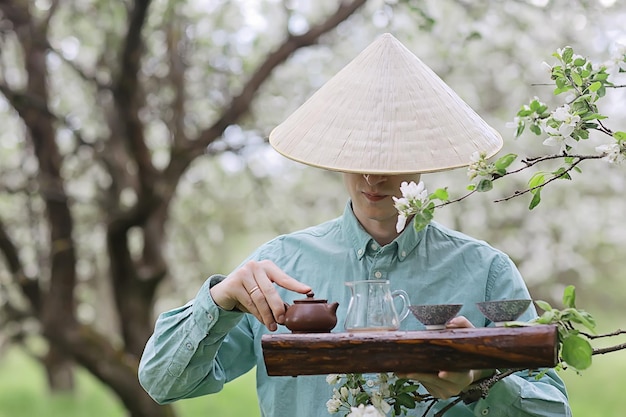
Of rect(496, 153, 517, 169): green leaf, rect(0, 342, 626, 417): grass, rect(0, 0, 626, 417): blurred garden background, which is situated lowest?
rect(0, 342, 626, 417): grass

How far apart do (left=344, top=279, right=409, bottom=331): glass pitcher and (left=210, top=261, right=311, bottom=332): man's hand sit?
13 cm

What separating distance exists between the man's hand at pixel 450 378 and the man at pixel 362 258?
0.02 m

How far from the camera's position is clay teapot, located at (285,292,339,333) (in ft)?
6.37

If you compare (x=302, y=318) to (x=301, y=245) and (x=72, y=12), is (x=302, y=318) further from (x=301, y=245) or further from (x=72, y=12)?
(x=72, y=12)

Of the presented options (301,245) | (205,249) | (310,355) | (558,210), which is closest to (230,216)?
(205,249)

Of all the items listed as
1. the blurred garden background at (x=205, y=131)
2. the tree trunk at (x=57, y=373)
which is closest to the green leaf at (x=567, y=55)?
the blurred garden background at (x=205, y=131)

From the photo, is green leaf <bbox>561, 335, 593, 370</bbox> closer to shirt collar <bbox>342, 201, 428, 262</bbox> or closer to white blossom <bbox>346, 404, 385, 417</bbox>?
white blossom <bbox>346, 404, 385, 417</bbox>

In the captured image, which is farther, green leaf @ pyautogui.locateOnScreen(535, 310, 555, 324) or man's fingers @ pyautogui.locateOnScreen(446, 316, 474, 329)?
man's fingers @ pyautogui.locateOnScreen(446, 316, 474, 329)

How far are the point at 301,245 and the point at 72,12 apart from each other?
551cm

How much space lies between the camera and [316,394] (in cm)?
232

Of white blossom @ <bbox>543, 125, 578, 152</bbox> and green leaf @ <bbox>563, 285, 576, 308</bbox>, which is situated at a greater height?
white blossom @ <bbox>543, 125, 578, 152</bbox>

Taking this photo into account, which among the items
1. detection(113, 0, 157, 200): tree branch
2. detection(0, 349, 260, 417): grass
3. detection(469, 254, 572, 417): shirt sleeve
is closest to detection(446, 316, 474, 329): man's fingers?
detection(469, 254, 572, 417): shirt sleeve

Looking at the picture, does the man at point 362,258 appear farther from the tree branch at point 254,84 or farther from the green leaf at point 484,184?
the tree branch at point 254,84

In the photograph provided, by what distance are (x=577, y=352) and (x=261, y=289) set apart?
2.19ft
